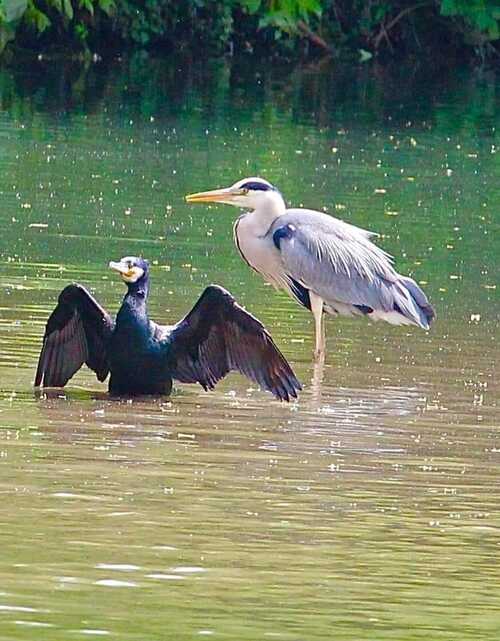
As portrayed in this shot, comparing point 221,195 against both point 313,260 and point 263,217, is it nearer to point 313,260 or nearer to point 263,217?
point 263,217

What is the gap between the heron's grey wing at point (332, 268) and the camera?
10.4 meters

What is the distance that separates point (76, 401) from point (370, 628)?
3.44 metres

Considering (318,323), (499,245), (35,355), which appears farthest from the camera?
(499,245)

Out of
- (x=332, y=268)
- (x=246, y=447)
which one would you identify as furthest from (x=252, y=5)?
(x=246, y=447)

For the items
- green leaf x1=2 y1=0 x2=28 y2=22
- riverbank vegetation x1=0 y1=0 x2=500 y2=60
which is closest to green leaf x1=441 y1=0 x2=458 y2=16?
riverbank vegetation x1=0 y1=0 x2=500 y2=60

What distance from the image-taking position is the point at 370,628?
520cm

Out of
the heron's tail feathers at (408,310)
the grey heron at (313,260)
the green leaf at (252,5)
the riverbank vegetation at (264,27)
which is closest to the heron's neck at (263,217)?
the grey heron at (313,260)

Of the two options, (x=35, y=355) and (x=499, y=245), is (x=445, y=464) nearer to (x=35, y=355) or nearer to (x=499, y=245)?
(x=35, y=355)

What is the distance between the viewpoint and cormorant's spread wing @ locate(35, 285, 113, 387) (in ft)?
28.4

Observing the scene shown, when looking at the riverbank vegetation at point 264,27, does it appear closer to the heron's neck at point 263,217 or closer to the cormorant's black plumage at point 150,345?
the heron's neck at point 263,217

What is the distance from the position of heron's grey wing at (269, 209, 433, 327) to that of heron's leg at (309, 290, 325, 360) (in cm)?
4

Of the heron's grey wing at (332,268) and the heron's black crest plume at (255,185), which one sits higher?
the heron's black crest plume at (255,185)

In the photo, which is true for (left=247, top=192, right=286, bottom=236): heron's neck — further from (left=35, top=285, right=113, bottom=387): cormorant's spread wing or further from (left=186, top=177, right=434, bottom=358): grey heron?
(left=35, top=285, right=113, bottom=387): cormorant's spread wing

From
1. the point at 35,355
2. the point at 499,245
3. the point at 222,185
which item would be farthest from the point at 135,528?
the point at 222,185
